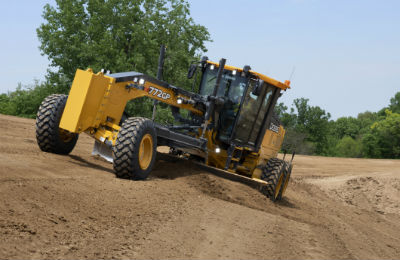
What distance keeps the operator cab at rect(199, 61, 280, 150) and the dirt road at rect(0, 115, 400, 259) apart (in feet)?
4.57

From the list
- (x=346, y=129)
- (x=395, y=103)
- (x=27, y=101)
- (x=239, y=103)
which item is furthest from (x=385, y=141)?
(x=239, y=103)

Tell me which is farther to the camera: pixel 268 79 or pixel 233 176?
pixel 268 79

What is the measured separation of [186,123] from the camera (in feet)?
38.0

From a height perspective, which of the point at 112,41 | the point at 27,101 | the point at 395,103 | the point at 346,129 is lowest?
the point at 27,101

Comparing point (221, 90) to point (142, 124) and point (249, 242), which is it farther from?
point (249, 242)

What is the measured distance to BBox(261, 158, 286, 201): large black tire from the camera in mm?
11062

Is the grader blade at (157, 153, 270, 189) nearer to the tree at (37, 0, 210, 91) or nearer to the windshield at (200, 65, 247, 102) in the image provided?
the windshield at (200, 65, 247, 102)

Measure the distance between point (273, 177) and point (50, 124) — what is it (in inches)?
212

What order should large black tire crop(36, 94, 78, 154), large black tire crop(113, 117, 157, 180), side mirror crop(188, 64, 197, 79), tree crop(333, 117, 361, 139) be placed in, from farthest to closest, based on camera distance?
1. tree crop(333, 117, 361, 139)
2. side mirror crop(188, 64, 197, 79)
3. large black tire crop(36, 94, 78, 154)
4. large black tire crop(113, 117, 157, 180)

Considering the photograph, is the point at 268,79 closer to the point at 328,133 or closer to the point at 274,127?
the point at 274,127

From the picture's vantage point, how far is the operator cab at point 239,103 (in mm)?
11148

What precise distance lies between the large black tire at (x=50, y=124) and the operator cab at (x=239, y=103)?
386cm

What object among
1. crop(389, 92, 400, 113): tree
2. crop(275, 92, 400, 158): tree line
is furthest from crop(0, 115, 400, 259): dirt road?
crop(389, 92, 400, 113): tree

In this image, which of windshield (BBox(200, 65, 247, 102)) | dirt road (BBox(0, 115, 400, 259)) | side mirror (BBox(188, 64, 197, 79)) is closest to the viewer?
dirt road (BBox(0, 115, 400, 259))
